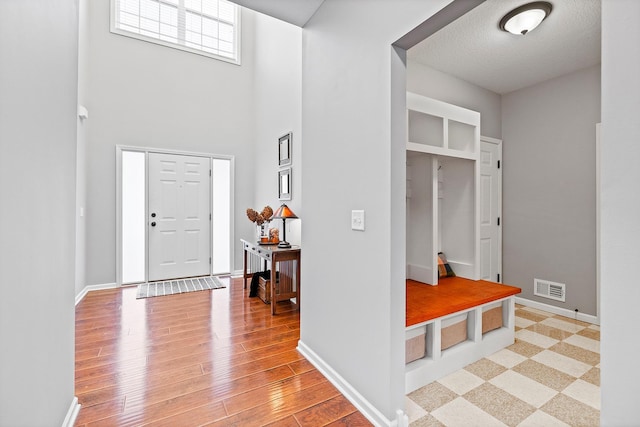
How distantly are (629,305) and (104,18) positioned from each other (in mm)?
5991

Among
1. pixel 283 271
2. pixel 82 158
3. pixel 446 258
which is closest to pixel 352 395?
pixel 446 258

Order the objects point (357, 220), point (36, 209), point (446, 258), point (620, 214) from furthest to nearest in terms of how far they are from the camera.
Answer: point (446, 258) < point (357, 220) < point (36, 209) < point (620, 214)

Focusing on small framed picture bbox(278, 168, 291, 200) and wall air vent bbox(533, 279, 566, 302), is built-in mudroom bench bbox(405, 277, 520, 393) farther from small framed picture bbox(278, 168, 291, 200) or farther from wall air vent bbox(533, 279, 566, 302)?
small framed picture bbox(278, 168, 291, 200)

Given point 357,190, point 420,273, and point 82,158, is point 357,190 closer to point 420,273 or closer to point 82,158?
point 420,273

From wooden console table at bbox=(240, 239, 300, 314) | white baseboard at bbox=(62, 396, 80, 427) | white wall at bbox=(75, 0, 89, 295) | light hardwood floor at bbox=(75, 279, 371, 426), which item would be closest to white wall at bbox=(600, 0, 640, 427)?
light hardwood floor at bbox=(75, 279, 371, 426)

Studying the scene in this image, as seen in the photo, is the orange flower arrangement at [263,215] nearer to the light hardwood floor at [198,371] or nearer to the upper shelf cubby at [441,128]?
the light hardwood floor at [198,371]

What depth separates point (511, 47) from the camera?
268 cm

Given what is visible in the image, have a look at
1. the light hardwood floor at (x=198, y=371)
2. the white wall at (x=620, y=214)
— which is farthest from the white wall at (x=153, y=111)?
the white wall at (x=620, y=214)

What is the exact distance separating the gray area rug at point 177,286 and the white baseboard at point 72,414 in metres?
2.32

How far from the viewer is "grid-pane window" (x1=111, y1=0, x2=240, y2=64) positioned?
14.8 feet

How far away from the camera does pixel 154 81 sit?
453 cm

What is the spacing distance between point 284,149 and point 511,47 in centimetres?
260

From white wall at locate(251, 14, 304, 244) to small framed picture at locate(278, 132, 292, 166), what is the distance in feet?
0.27

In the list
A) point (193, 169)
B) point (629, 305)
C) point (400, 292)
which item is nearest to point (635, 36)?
point (629, 305)
